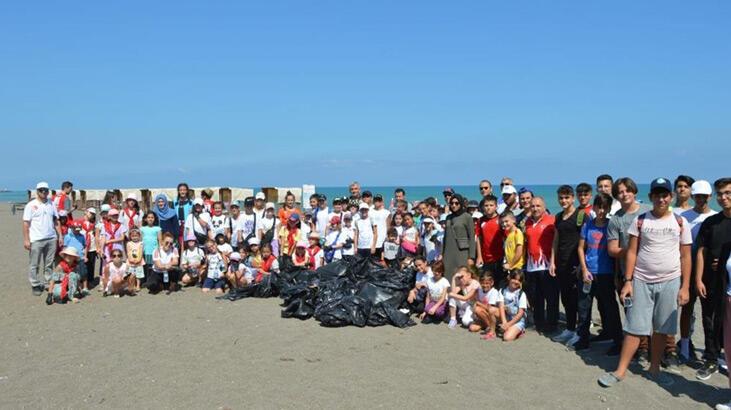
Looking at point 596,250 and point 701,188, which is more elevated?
point 701,188

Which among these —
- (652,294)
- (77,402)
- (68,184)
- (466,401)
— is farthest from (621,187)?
(68,184)

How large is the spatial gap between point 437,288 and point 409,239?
1578mm

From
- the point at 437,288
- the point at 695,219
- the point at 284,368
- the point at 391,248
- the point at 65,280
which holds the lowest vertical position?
the point at 284,368

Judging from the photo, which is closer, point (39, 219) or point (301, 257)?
point (39, 219)

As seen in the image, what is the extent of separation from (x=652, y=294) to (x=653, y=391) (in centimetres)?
80

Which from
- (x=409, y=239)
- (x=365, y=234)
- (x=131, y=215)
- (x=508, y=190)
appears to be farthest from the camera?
(x=131, y=215)

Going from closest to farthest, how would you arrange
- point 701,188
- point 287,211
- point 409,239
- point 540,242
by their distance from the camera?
1. point 701,188
2. point 540,242
3. point 409,239
4. point 287,211

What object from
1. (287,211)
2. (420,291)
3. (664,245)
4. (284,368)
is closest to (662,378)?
(664,245)

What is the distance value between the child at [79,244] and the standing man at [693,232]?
26.6ft

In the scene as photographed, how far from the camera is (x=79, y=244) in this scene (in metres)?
8.77

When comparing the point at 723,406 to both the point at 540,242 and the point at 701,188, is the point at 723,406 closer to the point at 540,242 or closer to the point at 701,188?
the point at 701,188

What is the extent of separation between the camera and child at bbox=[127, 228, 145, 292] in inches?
343

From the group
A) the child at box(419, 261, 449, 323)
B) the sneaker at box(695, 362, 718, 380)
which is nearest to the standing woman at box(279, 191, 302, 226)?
the child at box(419, 261, 449, 323)

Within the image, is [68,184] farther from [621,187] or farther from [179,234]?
[621,187]
